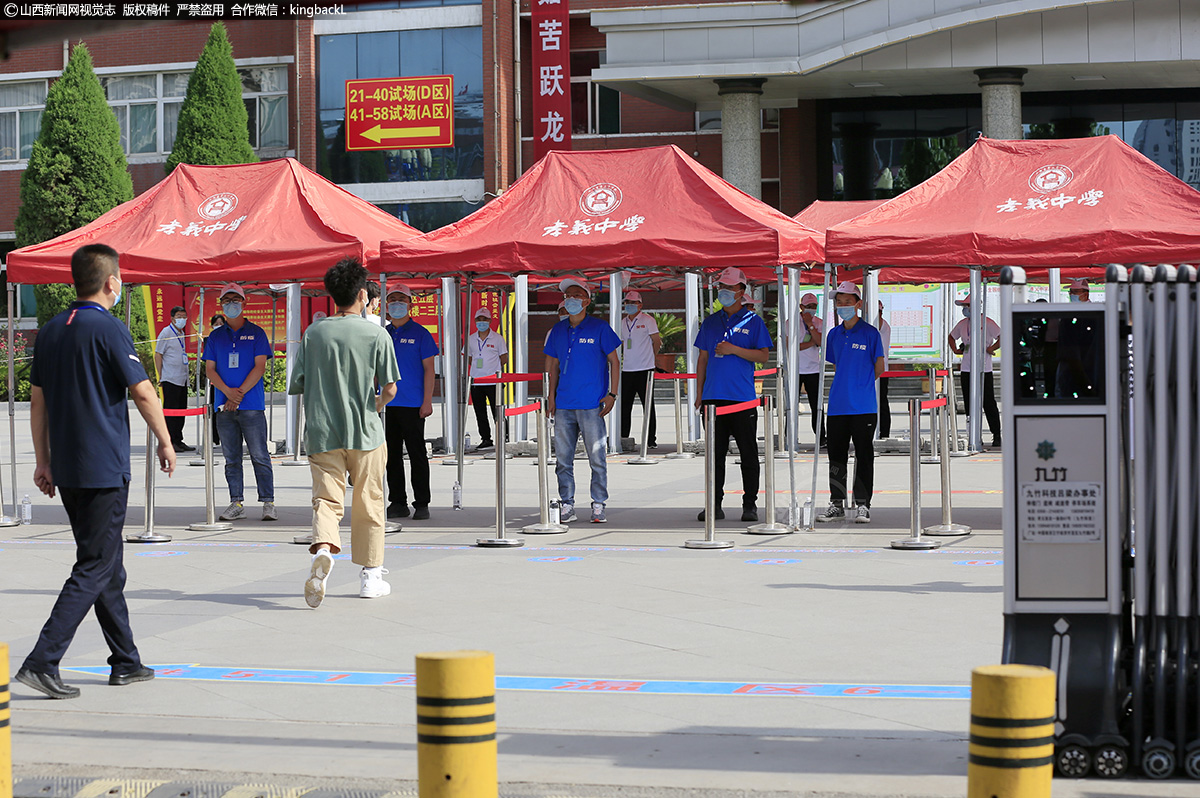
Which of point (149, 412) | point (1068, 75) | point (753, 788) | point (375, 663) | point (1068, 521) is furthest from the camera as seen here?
point (1068, 75)

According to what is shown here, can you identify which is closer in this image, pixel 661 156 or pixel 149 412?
pixel 149 412

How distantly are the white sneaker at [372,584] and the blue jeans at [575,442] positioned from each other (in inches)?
152

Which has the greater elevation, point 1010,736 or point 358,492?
point 358,492

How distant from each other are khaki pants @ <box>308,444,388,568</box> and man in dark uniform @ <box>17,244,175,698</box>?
2253mm

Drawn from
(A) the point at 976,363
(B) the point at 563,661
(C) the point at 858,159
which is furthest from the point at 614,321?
(C) the point at 858,159

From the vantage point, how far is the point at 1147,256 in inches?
462

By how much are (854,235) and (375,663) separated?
246 inches

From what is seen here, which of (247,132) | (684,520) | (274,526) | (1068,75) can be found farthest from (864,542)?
(247,132)

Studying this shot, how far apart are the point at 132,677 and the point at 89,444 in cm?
114

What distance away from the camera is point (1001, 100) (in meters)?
31.8

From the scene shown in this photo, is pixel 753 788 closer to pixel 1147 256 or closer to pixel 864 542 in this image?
pixel 864 542

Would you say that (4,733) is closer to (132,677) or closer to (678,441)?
(132,677)

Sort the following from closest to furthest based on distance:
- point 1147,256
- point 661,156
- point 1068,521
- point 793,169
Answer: point 1068,521, point 1147,256, point 661,156, point 793,169

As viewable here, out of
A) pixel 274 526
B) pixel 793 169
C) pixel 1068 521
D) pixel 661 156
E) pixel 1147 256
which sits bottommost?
pixel 274 526
